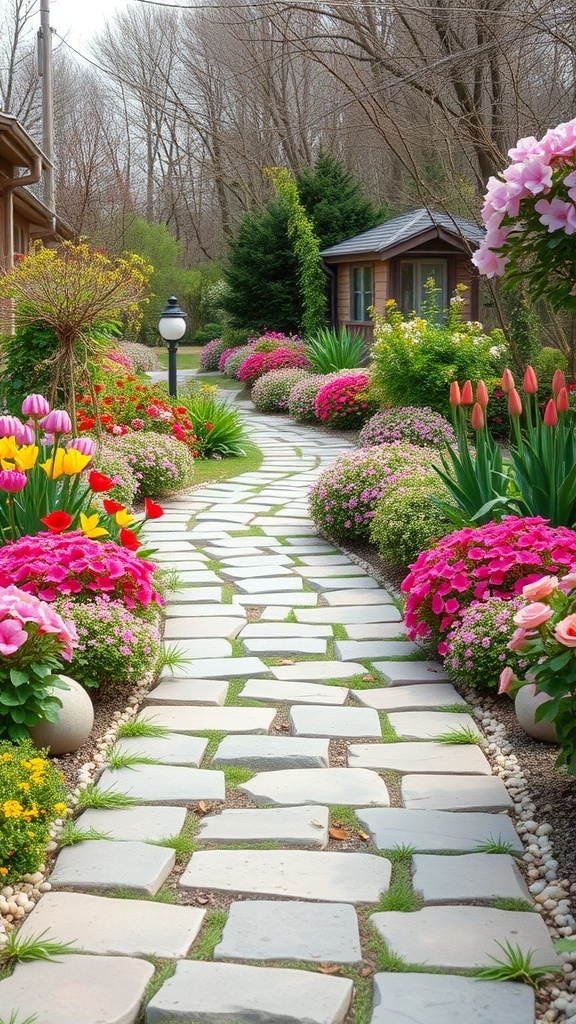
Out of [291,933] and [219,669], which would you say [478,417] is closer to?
[219,669]

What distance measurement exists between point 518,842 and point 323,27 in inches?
673

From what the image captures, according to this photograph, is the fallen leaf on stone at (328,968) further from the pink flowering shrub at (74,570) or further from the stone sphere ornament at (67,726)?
the pink flowering shrub at (74,570)

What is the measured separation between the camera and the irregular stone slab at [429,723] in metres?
3.79

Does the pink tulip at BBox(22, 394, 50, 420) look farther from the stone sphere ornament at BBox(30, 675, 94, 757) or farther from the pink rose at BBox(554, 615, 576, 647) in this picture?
the pink rose at BBox(554, 615, 576, 647)

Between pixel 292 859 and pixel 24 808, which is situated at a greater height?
pixel 24 808

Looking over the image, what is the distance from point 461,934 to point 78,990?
0.94 metres

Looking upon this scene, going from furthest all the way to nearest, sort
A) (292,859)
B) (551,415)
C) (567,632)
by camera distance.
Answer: (551,415)
(292,859)
(567,632)

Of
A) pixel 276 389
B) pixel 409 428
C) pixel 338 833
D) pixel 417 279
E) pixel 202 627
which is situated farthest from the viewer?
pixel 417 279

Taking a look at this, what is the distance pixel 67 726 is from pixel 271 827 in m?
0.87

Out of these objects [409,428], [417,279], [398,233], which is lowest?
[409,428]

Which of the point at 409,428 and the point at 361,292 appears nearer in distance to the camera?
the point at 409,428

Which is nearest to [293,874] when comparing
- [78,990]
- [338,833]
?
[338,833]

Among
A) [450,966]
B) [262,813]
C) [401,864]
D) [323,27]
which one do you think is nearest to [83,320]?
[262,813]

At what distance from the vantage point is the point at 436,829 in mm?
3023
